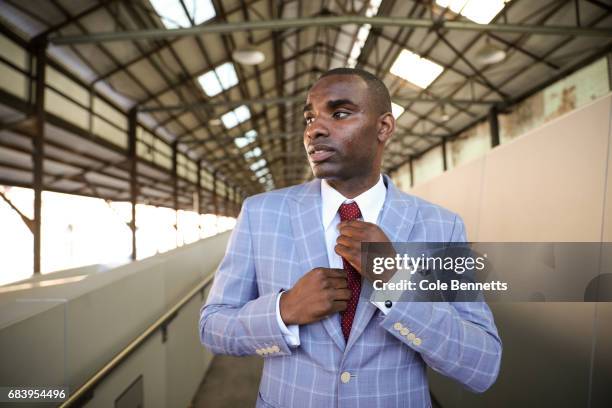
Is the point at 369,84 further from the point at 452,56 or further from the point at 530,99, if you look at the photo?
the point at 530,99

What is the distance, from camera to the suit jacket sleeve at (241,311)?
0.92 meters

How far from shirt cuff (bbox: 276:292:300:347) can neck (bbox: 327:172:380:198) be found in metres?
0.43

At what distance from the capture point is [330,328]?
3.14ft

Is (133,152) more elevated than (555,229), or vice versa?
(133,152)

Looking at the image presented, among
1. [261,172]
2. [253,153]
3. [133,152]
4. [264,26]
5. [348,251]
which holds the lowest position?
[348,251]

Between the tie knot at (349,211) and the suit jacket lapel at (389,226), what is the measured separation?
0.26 feet

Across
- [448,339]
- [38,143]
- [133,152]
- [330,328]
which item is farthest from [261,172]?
[448,339]

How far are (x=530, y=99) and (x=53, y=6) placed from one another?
11609mm

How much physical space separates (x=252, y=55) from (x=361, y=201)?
5.62m

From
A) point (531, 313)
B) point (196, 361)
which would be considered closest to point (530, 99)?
point (531, 313)

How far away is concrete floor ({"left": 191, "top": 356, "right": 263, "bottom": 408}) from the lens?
128 inches

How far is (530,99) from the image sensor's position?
32.7ft

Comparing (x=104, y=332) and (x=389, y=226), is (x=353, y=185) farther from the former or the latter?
(x=104, y=332)

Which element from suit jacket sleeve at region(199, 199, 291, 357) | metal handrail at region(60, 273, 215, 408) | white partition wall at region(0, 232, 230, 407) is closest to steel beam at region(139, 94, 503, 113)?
white partition wall at region(0, 232, 230, 407)
